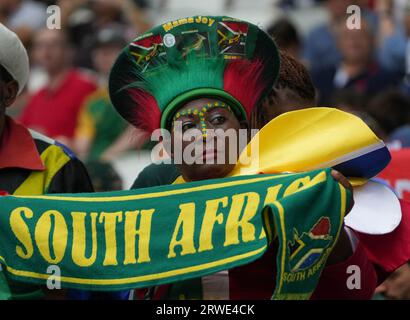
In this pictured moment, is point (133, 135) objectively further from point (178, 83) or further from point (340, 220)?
point (340, 220)

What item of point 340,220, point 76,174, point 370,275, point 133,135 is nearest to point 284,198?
point 340,220

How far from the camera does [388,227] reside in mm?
3922

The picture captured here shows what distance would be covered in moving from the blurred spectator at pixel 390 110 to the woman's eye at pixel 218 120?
3.45m

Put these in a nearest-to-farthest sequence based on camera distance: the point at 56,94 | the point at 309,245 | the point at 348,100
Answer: the point at 309,245
the point at 348,100
the point at 56,94

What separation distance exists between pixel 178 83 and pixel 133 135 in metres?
0.33

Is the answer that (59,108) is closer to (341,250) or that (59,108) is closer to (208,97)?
(208,97)

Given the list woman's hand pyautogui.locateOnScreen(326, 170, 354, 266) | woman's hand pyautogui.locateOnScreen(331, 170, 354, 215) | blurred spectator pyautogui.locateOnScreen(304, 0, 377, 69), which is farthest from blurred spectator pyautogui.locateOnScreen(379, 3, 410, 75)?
woman's hand pyautogui.locateOnScreen(331, 170, 354, 215)

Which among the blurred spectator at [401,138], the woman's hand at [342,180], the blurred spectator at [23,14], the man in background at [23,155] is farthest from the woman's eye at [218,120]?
the blurred spectator at [23,14]

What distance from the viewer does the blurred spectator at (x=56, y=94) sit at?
911cm

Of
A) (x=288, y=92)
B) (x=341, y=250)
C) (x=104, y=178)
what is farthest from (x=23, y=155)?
(x=104, y=178)

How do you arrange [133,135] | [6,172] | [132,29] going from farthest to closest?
1. [132,29]
2. [6,172]
3. [133,135]

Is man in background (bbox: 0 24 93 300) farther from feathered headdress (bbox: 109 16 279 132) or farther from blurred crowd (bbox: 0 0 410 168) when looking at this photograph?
blurred crowd (bbox: 0 0 410 168)

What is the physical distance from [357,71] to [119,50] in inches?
67.6

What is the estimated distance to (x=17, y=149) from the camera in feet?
15.0
